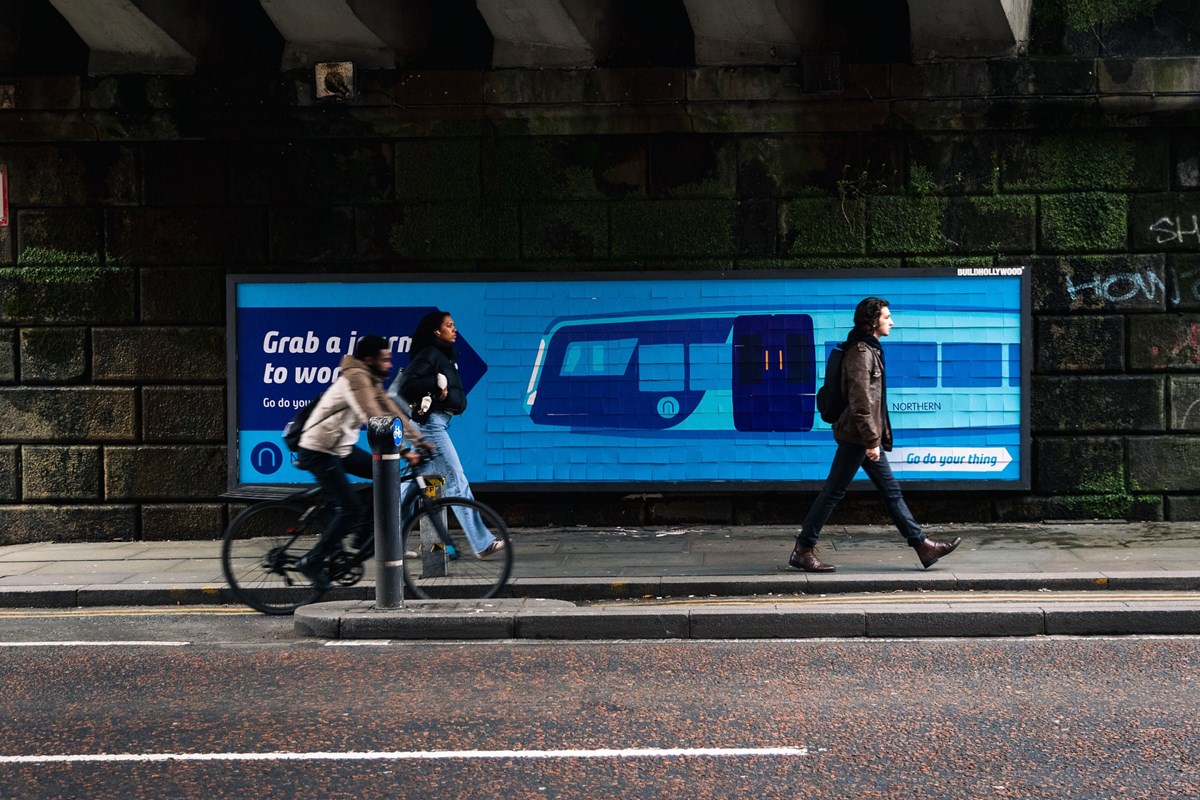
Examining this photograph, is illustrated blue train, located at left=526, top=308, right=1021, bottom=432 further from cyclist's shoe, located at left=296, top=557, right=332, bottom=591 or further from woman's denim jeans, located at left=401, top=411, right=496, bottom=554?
cyclist's shoe, located at left=296, top=557, right=332, bottom=591

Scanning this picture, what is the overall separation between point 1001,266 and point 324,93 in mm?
5700

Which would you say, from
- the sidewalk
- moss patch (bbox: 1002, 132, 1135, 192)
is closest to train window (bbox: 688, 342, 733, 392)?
the sidewalk

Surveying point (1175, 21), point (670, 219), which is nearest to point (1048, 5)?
point (1175, 21)

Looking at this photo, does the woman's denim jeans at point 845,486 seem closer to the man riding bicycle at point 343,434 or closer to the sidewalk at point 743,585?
the sidewalk at point 743,585

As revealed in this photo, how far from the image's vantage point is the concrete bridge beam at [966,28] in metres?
9.38

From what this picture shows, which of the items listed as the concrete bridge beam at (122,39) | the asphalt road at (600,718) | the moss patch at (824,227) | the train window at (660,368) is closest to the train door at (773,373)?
the train window at (660,368)

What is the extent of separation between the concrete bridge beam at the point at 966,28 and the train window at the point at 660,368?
3.09 meters

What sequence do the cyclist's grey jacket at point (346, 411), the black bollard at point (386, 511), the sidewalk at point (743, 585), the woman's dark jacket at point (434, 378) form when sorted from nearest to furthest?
the sidewalk at point (743, 585) < the black bollard at point (386, 511) < the cyclist's grey jacket at point (346, 411) < the woman's dark jacket at point (434, 378)

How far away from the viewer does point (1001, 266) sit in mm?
10000

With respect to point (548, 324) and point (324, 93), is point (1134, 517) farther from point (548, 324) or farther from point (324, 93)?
point (324, 93)

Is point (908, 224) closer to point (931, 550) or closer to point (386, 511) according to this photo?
point (931, 550)

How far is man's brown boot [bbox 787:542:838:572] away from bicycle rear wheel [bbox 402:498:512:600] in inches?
76.3

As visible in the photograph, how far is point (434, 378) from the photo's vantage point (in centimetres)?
857

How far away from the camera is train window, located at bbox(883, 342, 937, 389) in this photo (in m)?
10.1
